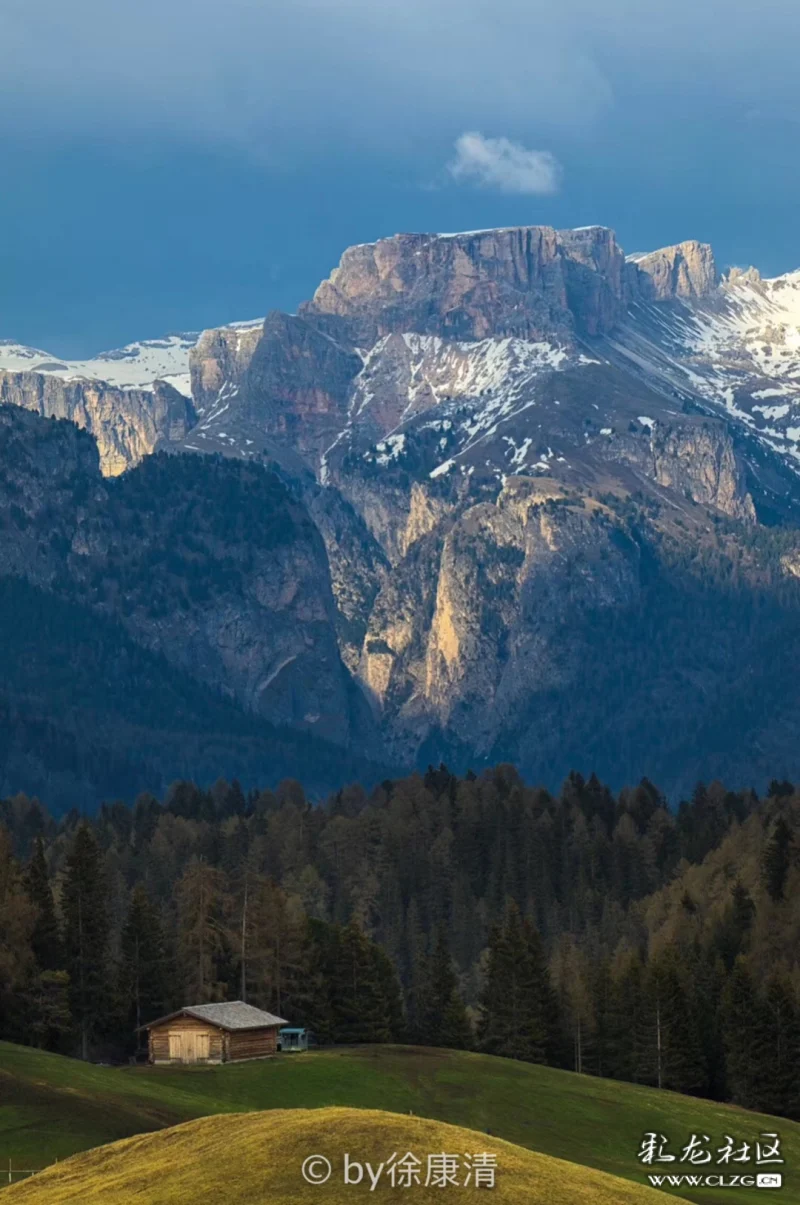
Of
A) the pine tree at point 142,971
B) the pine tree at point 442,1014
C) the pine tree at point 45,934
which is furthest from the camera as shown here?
the pine tree at point 442,1014

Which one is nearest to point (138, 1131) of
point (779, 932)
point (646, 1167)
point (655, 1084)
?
point (646, 1167)

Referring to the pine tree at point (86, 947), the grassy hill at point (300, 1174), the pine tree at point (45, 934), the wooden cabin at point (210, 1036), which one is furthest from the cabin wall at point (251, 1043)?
the grassy hill at point (300, 1174)

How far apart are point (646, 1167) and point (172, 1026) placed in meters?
42.1

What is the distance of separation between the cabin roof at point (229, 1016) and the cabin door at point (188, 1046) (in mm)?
1224

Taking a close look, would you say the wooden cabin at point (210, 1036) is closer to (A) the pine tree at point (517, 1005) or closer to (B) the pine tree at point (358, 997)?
(B) the pine tree at point (358, 997)

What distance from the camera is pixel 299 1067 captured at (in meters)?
140

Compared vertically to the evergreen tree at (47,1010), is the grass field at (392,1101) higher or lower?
lower

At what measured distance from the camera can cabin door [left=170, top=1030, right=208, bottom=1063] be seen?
5797 inches

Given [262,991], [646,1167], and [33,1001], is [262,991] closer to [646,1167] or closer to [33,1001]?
[33,1001]

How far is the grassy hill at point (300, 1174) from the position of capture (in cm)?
7288

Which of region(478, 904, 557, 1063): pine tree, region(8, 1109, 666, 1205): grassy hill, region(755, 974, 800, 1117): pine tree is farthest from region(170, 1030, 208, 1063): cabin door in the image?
region(8, 1109, 666, 1205): grassy hill

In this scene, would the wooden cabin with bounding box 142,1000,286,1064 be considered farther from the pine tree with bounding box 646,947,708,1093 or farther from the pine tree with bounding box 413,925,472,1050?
the pine tree with bounding box 646,947,708,1093

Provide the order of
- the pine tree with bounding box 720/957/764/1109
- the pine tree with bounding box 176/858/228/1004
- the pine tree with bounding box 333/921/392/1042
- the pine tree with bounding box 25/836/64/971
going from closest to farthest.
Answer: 1. the pine tree with bounding box 720/957/764/1109
2. the pine tree with bounding box 25/836/64/971
3. the pine tree with bounding box 333/921/392/1042
4. the pine tree with bounding box 176/858/228/1004

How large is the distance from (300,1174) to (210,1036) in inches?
2936
